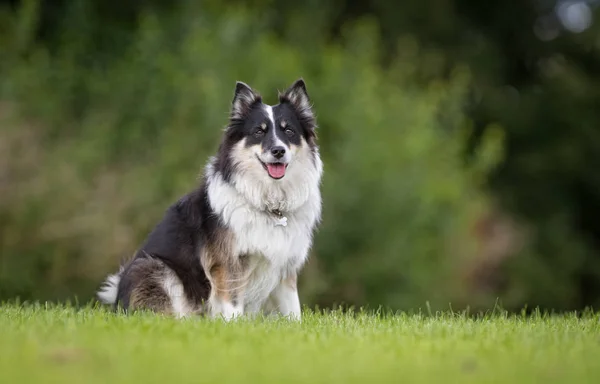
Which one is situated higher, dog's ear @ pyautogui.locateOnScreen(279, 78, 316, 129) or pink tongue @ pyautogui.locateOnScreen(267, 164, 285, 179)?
dog's ear @ pyautogui.locateOnScreen(279, 78, 316, 129)

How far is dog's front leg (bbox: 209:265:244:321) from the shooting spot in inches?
331

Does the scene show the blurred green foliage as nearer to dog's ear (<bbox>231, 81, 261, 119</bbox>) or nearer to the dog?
the dog

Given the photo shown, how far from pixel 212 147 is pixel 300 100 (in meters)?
8.96

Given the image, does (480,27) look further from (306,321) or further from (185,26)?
(306,321)

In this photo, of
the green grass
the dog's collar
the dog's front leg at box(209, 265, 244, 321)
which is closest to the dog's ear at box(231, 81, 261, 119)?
the dog's collar

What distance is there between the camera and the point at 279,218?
873 cm

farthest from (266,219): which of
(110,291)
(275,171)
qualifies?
(110,291)

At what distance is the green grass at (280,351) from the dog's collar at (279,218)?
1.01 m

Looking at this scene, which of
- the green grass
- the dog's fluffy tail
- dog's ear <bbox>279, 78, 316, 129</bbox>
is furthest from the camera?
the dog's fluffy tail

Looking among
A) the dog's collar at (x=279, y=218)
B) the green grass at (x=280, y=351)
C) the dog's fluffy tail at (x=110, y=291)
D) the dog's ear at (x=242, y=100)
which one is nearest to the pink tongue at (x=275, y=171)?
the dog's collar at (x=279, y=218)

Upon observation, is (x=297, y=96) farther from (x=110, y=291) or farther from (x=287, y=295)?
(x=110, y=291)

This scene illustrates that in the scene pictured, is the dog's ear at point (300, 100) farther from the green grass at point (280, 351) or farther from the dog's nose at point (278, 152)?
the green grass at point (280, 351)

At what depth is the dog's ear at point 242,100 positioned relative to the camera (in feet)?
29.1

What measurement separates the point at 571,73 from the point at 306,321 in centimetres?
2252
